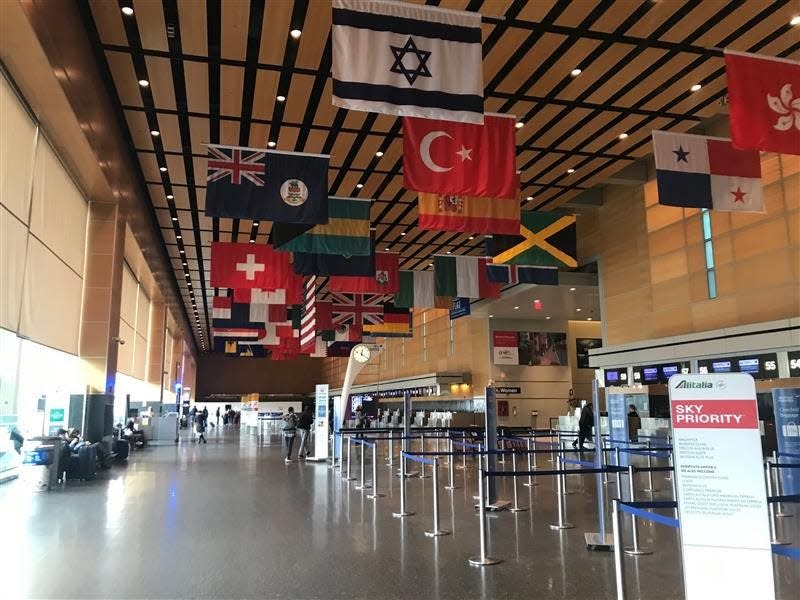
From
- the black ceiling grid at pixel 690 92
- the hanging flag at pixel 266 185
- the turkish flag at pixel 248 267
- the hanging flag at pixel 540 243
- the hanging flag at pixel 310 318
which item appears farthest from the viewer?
the hanging flag at pixel 310 318

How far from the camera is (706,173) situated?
9617mm

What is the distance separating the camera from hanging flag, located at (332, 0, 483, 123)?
5.93 m

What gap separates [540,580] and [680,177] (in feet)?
23.3

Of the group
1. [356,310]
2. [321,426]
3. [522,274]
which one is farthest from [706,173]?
[356,310]

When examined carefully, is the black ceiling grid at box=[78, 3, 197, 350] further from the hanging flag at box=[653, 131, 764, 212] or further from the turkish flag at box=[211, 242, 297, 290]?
the hanging flag at box=[653, 131, 764, 212]

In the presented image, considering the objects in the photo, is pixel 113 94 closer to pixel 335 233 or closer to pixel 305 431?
pixel 335 233

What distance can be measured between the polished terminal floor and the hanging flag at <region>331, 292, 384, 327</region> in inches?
415

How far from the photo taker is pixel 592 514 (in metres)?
8.20

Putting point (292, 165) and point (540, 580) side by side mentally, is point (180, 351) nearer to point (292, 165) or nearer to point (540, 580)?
point (292, 165)

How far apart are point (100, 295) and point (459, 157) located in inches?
451

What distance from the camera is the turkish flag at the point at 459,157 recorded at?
774 cm

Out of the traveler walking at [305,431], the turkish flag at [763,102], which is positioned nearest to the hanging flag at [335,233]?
the traveler walking at [305,431]

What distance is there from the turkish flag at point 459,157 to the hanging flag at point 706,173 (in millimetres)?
2800

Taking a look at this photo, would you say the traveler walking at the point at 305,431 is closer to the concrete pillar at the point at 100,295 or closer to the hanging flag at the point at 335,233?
the concrete pillar at the point at 100,295
